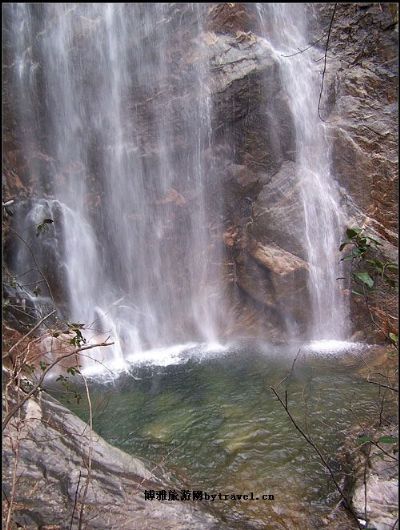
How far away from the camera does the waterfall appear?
29.0 feet

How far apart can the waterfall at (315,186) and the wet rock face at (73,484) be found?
623cm

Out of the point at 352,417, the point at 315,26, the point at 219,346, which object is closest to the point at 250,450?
the point at 352,417

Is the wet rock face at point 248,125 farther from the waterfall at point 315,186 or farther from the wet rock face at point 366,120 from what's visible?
the waterfall at point 315,186

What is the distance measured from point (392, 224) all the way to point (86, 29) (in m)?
8.62

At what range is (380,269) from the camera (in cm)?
267

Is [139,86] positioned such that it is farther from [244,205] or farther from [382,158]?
[382,158]

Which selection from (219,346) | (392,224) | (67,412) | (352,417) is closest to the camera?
(67,412)

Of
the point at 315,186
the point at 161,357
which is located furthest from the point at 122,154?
the point at 161,357

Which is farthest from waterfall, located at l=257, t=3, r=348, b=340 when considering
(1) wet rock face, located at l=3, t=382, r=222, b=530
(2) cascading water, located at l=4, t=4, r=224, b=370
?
(1) wet rock face, located at l=3, t=382, r=222, b=530

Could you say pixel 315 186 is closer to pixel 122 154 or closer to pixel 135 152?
pixel 135 152

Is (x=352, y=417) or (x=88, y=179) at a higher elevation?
(x=88, y=179)

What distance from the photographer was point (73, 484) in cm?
309

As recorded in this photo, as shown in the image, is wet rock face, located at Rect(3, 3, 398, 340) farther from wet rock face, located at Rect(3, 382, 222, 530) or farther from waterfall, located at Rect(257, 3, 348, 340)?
wet rock face, located at Rect(3, 382, 222, 530)

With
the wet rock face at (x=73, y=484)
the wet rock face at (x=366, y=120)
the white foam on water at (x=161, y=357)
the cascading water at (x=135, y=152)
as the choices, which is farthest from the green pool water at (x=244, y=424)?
the wet rock face at (x=366, y=120)
